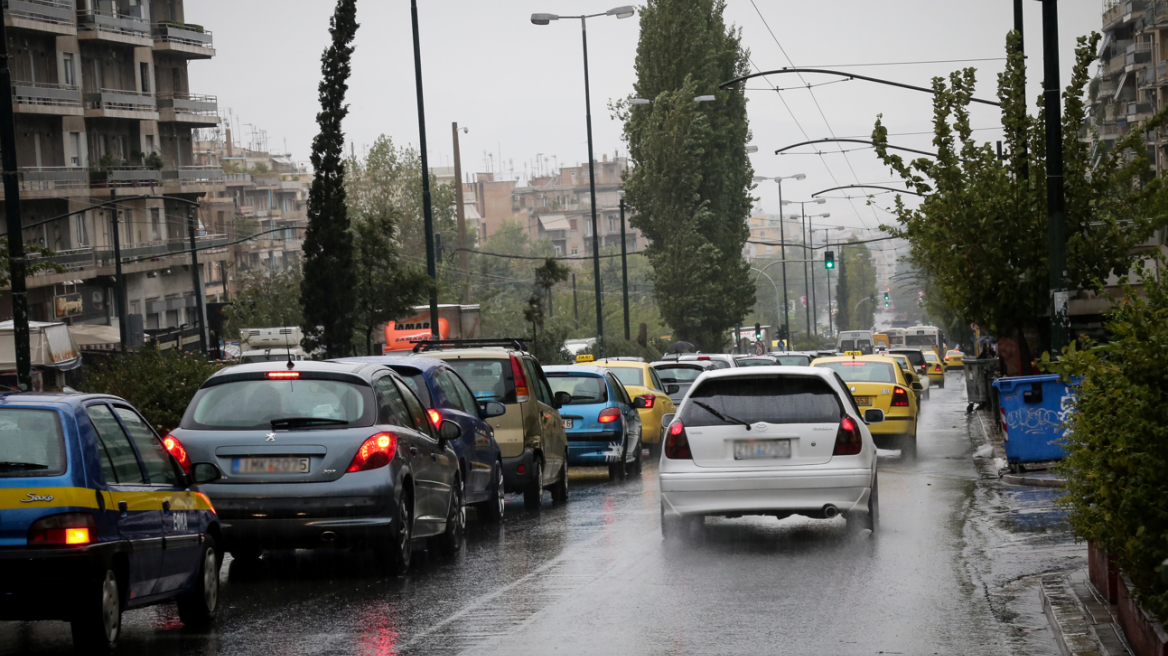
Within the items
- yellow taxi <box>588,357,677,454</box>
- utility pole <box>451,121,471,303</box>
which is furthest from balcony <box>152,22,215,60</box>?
yellow taxi <box>588,357,677,454</box>

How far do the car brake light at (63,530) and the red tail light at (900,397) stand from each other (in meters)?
17.5

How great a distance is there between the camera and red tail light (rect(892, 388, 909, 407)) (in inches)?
925

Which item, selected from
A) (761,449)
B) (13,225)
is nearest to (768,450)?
(761,449)

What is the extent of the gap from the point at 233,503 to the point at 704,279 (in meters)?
53.3

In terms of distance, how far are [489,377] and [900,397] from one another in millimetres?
9696

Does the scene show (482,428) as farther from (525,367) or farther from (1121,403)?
(1121,403)

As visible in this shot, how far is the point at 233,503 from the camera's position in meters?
10.5

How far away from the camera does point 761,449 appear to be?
40.6 feet

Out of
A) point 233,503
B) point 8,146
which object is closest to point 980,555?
point 233,503

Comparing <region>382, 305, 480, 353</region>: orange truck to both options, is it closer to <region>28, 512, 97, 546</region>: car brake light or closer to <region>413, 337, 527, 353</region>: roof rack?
<region>413, 337, 527, 353</region>: roof rack

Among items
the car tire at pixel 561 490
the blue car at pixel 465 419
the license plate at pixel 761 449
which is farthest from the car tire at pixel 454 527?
the car tire at pixel 561 490

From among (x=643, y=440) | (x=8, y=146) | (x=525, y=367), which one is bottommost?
(x=643, y=440)

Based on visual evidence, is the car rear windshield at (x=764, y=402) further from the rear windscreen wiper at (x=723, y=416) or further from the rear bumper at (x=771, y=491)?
the rear bumper at (x=771, y=491)

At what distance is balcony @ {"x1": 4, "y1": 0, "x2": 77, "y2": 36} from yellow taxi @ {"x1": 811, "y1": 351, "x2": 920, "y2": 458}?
42318 mm
